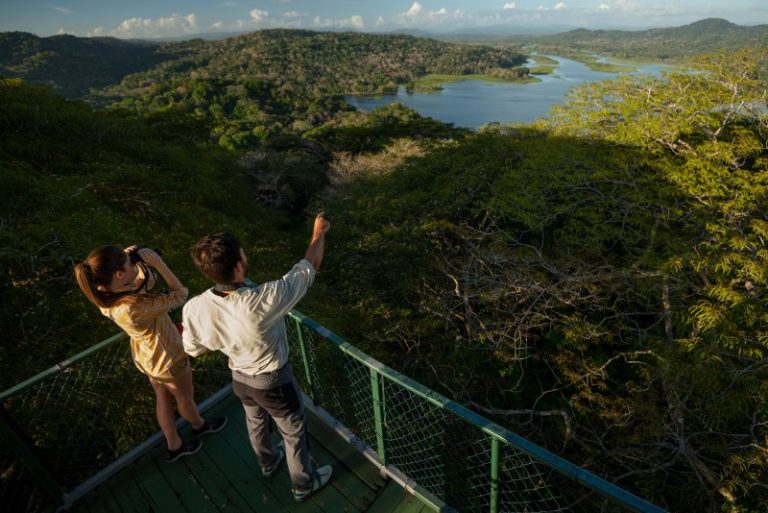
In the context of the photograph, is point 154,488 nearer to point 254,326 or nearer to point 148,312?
point 148,312

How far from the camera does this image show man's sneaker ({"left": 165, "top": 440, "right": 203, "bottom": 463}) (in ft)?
8.66

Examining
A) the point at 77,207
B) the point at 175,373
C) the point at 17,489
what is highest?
the point at 175,373

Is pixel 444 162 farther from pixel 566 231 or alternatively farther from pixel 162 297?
pixel 162 297

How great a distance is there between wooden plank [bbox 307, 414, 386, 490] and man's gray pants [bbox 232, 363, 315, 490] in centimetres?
29

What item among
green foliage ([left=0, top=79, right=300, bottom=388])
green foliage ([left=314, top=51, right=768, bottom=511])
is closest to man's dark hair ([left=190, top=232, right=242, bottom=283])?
green foliage ([left=0, top=79, right=300, bottom=388])

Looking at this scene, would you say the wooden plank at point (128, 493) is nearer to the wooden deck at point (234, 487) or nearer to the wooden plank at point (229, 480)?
the wooden deck at point (234, 487)

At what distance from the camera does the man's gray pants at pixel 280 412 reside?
6.66ft

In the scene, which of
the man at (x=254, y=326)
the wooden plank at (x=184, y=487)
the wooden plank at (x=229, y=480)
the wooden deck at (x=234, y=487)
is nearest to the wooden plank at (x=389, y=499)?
the wooden deck at (x=234, y=487)

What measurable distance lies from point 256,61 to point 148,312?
337 feet

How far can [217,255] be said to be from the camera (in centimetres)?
172

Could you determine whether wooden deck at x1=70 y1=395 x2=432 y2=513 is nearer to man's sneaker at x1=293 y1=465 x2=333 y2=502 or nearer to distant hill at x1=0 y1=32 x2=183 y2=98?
man's sneaker at x1=293 y1=465 x2=333 y2=502

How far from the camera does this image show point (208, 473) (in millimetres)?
2568

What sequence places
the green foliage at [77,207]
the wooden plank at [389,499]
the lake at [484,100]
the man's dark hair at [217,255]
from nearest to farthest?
the man's dark hair at [217,255] < the wooden plank at [389,499] < the green foliage at [77,207] < the lake at [484,100]

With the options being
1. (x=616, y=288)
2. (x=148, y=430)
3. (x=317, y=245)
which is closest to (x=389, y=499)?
(x=317, y=245)
